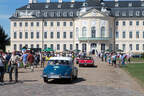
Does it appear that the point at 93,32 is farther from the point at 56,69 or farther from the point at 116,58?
the point at 56,69

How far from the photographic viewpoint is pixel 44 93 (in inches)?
583

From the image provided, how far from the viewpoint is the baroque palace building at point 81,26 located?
262 ft

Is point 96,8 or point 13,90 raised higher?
point 96,8

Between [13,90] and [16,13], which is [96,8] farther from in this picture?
[13,90]

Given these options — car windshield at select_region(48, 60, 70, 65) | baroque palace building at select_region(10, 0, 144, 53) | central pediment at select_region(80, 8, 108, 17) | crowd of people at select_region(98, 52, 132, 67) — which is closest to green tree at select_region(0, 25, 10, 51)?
baroque palace building at select_region(10, 0, 144, 53)

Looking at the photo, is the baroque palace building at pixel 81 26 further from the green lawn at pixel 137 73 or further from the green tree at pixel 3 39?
the green lawn at pixel 137 73

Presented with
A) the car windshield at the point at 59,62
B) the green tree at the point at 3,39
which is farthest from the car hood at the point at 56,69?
the green tree at the point at 3,39

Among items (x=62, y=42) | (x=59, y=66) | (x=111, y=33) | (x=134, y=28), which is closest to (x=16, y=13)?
(x=62, y=42)

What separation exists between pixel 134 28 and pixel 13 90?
69.8 metres

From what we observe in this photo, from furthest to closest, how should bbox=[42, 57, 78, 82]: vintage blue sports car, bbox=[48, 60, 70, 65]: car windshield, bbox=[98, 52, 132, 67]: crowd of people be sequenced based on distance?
bbox=[98, 52, 132, 67]: crowd of people → bbox=[48, 60, 70, 65]: car windshield → bbox=[42, 57, 78, 82]: vintage blue sports car

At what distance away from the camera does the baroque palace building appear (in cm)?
7994

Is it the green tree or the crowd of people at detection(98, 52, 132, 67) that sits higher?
the green tree

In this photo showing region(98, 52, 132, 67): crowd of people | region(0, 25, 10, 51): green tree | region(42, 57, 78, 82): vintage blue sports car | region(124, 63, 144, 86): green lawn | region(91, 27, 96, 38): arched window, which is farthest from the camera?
region(0, 25, 10, 51): green tree

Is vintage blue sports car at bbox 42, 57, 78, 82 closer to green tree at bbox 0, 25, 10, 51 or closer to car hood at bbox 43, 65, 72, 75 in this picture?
car hood at bbox 43, 65, 72, 75
